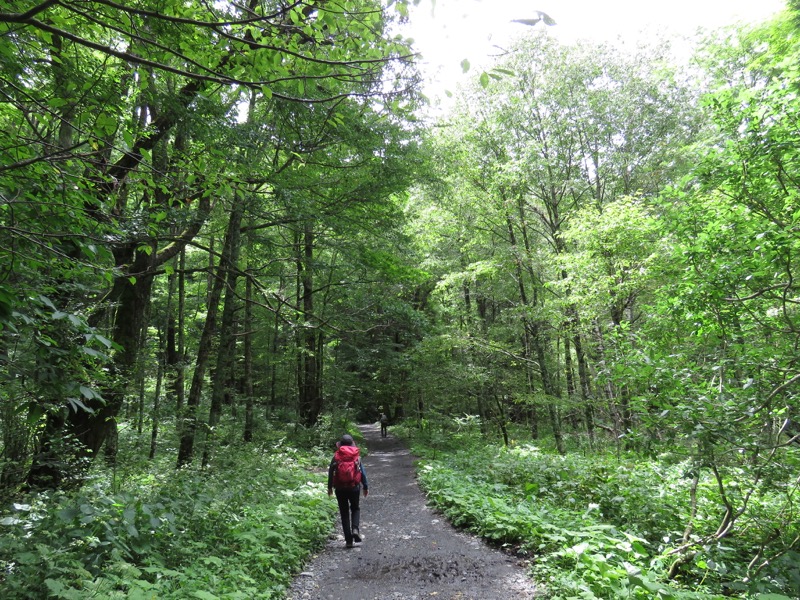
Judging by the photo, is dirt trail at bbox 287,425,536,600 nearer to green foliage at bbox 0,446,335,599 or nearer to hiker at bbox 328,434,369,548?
hiker at bbox 328,434,369,548

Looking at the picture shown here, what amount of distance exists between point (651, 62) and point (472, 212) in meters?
8.28

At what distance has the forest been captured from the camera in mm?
3080

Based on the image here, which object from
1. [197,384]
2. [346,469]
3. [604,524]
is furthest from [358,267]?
[604,524]

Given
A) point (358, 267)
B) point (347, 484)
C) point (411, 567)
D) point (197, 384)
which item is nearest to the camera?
point (411, 567)

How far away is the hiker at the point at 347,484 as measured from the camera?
6629 millimetres

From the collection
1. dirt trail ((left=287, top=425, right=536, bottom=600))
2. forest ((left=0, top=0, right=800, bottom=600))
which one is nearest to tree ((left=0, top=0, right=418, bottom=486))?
forest ((left=0, top=0, right=800, bottom=600))

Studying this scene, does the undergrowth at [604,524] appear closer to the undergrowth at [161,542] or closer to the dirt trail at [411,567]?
the dirt trail at [411,567]

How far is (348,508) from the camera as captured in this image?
6.73 metres

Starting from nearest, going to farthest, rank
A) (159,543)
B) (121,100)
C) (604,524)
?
(121,100), (159,543), (604,524)

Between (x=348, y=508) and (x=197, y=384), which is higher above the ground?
(x=197, y=384)

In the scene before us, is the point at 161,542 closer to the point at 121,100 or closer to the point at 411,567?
the point at 411,567

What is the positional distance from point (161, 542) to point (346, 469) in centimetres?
274

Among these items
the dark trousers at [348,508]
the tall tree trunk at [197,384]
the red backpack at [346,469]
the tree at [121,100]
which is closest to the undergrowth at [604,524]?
the dark trousers at [348,508]

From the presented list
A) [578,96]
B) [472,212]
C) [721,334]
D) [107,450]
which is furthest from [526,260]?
[107,450]
